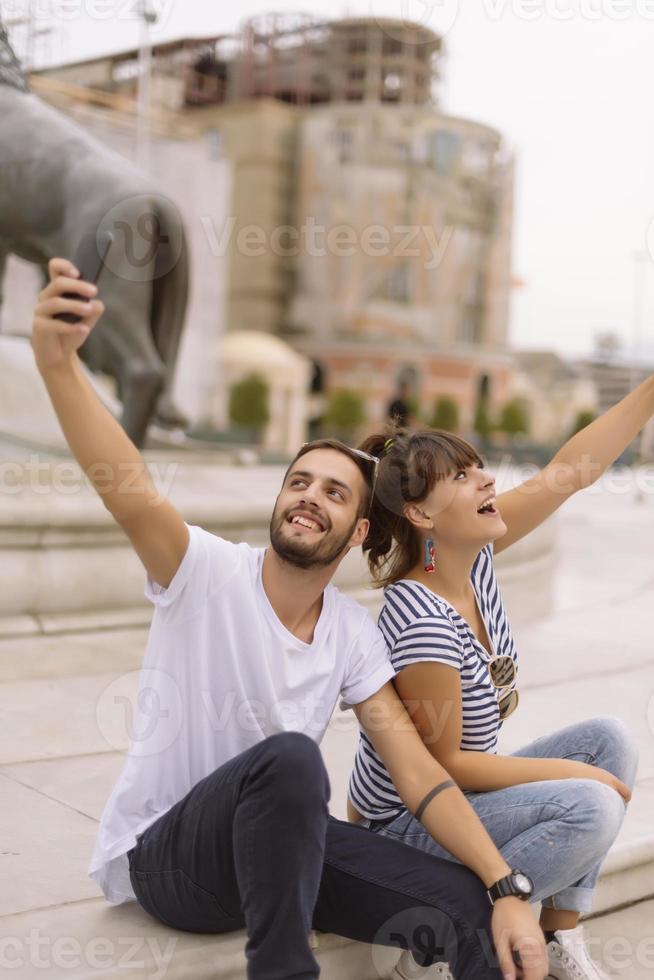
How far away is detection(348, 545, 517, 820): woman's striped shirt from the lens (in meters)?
2.48

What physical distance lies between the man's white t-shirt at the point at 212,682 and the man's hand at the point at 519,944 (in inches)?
19.7

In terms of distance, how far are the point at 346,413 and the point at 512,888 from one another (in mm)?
39377

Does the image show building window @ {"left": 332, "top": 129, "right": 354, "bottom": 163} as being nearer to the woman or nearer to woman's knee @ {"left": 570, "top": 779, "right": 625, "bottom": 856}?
the woman

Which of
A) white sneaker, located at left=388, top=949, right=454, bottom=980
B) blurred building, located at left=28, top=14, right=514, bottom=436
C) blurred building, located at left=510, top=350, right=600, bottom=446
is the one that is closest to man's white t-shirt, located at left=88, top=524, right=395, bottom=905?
white sneaker, located at left=388, top=949, right=454, bottom=980

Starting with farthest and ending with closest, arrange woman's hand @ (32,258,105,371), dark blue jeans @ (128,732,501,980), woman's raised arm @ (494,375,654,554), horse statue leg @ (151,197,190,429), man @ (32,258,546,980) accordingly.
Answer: horse statue leg @ (151,197,190,429) < woman's raised arm @ (494,375,654,554) < man @ (32,258,546,980) < dark blue jeans @ (128,732,501,980) < woman's hand @ (32,258,105,371)

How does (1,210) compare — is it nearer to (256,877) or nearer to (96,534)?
(96,534)

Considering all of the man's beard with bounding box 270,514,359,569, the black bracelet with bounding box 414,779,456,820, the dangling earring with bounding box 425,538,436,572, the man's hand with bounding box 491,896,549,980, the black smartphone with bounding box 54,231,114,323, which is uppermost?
the black smartphone with bounding box 54,231,114,323

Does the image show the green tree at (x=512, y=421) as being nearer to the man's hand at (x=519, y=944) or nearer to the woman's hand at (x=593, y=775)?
the woman's hand at (x=593, y=775)

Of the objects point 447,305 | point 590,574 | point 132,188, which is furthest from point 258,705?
point 447,305

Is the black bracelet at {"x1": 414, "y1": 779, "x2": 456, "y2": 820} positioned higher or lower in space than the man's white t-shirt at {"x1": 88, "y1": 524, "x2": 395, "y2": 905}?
lower

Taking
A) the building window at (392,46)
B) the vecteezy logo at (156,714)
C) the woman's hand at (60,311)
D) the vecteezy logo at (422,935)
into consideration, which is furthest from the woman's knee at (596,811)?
the building window at (392,46)

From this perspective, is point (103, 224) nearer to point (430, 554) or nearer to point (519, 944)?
point (430, 554)

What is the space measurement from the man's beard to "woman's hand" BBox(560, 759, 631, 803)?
73 cm

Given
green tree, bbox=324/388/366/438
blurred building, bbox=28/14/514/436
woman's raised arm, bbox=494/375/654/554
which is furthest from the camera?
blurred building, bbox=28/14/514/436
